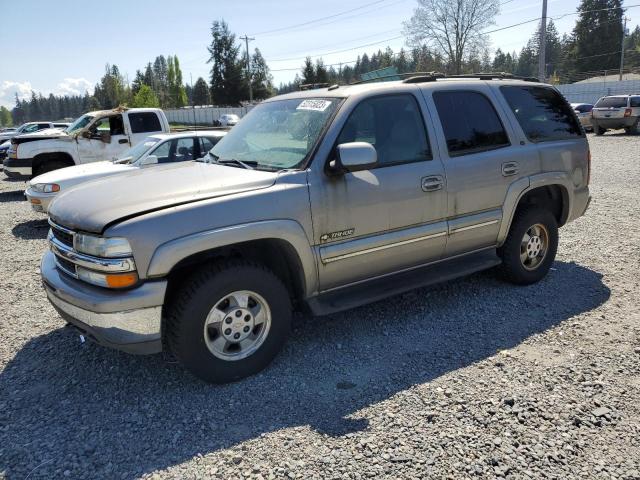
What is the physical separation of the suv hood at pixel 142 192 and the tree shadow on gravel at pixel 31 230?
537cm

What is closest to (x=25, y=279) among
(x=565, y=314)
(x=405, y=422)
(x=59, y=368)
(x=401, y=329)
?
(x=59, y=368)

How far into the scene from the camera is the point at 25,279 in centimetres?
597

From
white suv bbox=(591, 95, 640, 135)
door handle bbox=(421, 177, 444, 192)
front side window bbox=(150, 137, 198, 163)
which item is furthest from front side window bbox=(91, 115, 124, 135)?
white suv bbox=(591, 95, 640, 135)

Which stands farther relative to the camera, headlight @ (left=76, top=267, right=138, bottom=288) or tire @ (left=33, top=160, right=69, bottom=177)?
tire @ (left=33, top=160, right=69, bottom=177)

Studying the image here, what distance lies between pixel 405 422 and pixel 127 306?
1789 mm

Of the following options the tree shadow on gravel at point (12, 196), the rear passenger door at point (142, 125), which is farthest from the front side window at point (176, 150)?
the tree shadow on gravel at point (12, 196)

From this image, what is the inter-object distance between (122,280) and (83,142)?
10.2 metres

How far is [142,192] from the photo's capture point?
11.2ft

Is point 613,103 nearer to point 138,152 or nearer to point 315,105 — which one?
point 138,152

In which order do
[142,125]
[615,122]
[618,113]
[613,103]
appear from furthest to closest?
[613,103] → [615,122] → [618,113] → [142,125]

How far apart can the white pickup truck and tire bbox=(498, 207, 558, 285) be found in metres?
9.95

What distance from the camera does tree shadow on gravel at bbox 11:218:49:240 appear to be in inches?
331

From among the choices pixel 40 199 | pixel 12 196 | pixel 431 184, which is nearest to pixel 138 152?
pixel 40 199

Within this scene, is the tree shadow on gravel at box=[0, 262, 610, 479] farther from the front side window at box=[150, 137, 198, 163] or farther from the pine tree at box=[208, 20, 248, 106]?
the pine tree at box=[208, 20, 248, 106]
